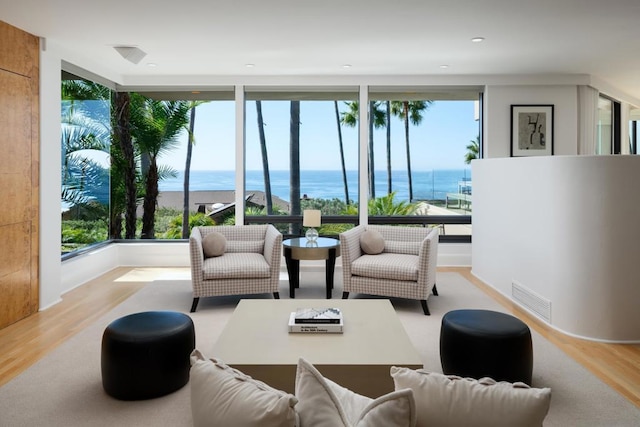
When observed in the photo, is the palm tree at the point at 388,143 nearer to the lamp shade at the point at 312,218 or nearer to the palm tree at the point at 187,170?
the lamp shade at the point at 312,218

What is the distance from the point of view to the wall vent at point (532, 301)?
15.1ft

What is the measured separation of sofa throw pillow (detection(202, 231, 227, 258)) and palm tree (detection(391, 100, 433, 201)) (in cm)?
307

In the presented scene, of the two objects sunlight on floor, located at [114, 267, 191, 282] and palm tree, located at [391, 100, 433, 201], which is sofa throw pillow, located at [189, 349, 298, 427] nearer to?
sunlight on floor, located at [114, 267, 191, 282]

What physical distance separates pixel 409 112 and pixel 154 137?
354 cm

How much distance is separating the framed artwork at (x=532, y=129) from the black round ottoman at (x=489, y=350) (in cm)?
456

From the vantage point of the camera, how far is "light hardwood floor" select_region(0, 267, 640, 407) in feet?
11.5

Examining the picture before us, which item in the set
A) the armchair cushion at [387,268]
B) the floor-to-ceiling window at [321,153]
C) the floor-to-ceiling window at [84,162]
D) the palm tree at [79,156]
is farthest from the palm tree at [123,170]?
the armchair cushion at [387,268]

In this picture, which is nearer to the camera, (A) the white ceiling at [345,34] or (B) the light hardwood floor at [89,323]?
(B) the light hardwood floor at [89,323]

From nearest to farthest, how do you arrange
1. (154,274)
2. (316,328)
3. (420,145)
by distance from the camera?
(316,328) < (154,274) < (420,145)

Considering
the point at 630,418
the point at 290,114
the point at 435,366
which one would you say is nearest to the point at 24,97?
the point at 290,114

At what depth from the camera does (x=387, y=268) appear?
509cm

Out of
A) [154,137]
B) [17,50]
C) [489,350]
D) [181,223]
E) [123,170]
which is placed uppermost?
[17,50]

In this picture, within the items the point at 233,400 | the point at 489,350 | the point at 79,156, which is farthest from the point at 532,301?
the point at 79,156

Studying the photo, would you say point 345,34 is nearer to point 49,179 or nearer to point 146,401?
point 49,179
